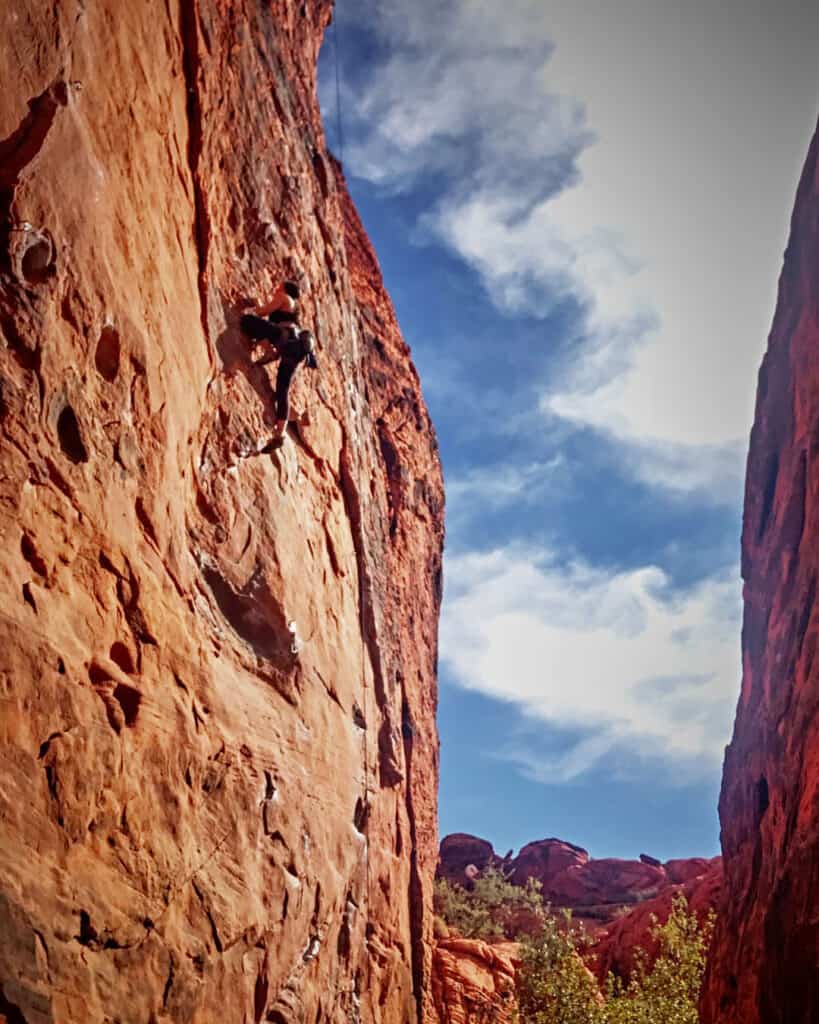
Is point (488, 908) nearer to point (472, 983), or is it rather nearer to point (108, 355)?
point (472, 983)

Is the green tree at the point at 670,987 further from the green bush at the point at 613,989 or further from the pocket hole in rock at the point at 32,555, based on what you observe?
the pocket hole in rock at the point at 32,555

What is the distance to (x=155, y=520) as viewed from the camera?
8.26 meters

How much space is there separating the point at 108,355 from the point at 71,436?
1.30 metres

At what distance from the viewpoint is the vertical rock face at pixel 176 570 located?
6109 millimetres

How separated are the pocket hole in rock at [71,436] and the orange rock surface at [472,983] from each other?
22.8 m

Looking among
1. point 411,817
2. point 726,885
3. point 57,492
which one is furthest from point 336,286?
point 726,885

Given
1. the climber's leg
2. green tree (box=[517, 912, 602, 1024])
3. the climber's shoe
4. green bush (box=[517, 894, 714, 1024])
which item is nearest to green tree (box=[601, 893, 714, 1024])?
green bush (box=[517, 894, 714, 1024])

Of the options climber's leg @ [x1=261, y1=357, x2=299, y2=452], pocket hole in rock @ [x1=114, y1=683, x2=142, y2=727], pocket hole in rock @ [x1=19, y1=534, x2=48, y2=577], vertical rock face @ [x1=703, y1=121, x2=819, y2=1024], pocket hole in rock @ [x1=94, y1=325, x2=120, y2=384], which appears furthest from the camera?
vertical rock face @ [x1=703, y1=121, x2=819, y2=1024]

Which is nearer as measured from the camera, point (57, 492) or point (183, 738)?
point (57, 492)

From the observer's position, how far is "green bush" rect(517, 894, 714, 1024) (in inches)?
812

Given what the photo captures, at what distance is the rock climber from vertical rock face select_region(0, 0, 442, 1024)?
276 millimetres

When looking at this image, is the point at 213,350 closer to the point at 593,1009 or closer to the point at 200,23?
the point at 200,23

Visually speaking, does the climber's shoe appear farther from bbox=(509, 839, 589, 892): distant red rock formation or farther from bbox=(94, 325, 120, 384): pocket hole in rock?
bbox=(509, 839, 589, 892): distant red rock formation

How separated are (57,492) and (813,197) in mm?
20908
